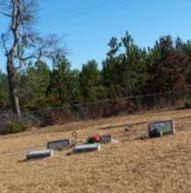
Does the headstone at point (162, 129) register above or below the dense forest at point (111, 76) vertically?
below

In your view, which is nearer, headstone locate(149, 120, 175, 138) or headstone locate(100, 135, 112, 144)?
headstone locate(149, 120, 175, 138)

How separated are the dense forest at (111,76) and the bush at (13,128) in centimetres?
1064

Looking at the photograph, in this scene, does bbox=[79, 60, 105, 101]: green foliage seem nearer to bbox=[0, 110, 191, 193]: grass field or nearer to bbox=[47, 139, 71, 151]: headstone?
bbox=[47, 139, 71, 151]: headstone

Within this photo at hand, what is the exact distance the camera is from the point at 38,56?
45938mm

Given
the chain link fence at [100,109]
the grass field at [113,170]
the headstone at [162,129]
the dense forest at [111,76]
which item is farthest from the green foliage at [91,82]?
the grass field at [113,170]

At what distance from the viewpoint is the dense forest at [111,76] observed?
45625 mm

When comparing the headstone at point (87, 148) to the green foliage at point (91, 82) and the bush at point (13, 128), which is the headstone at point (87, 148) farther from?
the green foliage at point (91, 82)

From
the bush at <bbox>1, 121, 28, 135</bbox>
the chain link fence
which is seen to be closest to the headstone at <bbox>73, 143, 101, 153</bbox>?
the bush at <bbox>1, 121, 28, 135</bbox>

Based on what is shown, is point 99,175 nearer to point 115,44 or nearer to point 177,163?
point 177,163

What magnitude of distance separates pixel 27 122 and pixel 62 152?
20952mm

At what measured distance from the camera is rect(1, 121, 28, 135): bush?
35.6 metres

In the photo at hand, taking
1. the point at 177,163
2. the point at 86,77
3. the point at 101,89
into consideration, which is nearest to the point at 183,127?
the point at 177,163

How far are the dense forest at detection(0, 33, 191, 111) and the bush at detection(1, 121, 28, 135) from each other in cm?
1064

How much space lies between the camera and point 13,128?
117ft
